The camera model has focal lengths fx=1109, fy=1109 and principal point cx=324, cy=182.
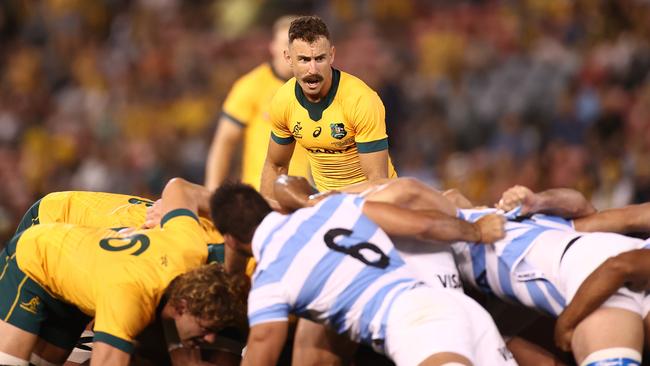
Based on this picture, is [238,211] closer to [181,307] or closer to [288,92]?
[181,307]

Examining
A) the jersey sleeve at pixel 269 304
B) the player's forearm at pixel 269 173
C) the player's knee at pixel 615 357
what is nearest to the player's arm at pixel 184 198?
the player's forearm at pixel 269 173

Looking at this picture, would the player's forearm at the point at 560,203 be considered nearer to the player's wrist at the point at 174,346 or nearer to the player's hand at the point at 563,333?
the player's hand at the point at 563,333

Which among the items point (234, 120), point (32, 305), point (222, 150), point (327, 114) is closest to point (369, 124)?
point (327, 114)

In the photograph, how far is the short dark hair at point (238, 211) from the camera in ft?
16.8

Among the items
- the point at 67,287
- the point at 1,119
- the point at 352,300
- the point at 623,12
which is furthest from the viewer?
the point at 1,119

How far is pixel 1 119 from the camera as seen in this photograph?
45.2 feet

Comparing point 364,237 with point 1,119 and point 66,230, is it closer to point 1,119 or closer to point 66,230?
point 66,230

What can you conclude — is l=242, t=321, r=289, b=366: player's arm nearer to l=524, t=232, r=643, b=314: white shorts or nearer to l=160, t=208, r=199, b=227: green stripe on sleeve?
l=160, t=208, r=199, b=227: green stripe on sleeve

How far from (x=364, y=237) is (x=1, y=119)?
9.76 metres

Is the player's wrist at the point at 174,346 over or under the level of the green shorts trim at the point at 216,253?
under

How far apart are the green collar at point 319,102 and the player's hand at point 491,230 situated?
1.18 m

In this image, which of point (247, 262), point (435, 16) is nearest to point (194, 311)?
point (247, 262)

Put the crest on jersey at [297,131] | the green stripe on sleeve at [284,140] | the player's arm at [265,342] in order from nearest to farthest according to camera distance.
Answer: the player's arm at [265,342] → the crest on jersey at [297,131] → the green stripe on sleeve at [284,140]

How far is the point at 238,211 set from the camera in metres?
5.13
